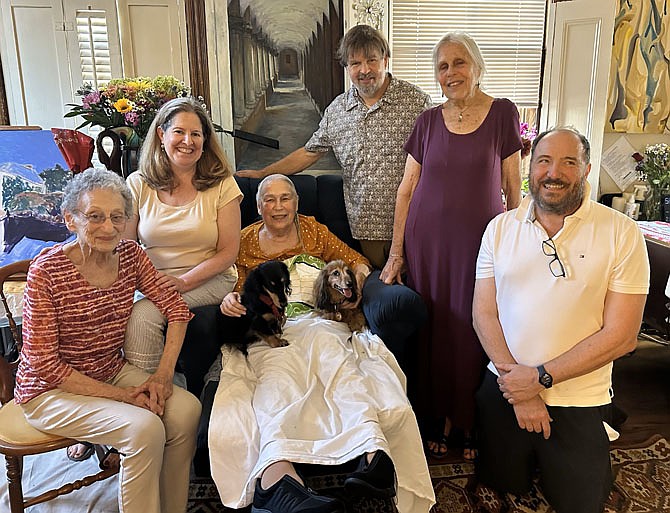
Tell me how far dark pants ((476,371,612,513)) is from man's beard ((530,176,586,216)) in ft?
2.07

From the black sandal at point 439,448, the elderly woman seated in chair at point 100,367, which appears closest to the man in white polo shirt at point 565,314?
the black sandal at point 439,448

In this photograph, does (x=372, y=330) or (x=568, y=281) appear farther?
(x=372, y=330)

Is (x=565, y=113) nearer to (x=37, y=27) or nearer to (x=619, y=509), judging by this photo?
(x=619, y=509)

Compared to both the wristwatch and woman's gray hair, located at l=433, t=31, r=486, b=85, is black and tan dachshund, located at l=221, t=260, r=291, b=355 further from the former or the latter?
woman's gray hair, located at l=433, t=31, r=486, b=85

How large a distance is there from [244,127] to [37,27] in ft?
4.29

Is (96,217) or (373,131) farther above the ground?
(373,131)

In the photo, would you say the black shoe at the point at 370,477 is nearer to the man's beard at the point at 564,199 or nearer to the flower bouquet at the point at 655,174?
the man's beard at the point at 564,199

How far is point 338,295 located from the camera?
2273 millimetres

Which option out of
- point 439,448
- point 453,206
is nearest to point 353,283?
point 453,206

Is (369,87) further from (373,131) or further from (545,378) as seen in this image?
(545,378)

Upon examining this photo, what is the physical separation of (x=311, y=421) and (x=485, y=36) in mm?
2904

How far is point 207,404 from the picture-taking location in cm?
195

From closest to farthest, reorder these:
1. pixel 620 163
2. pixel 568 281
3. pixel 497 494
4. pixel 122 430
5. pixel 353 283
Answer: pixel 122 430 < pixel 568 281 < pixel 497 494 < pixel 353 283 < pixel 620 163

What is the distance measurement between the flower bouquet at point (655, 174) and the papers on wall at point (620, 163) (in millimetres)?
62
